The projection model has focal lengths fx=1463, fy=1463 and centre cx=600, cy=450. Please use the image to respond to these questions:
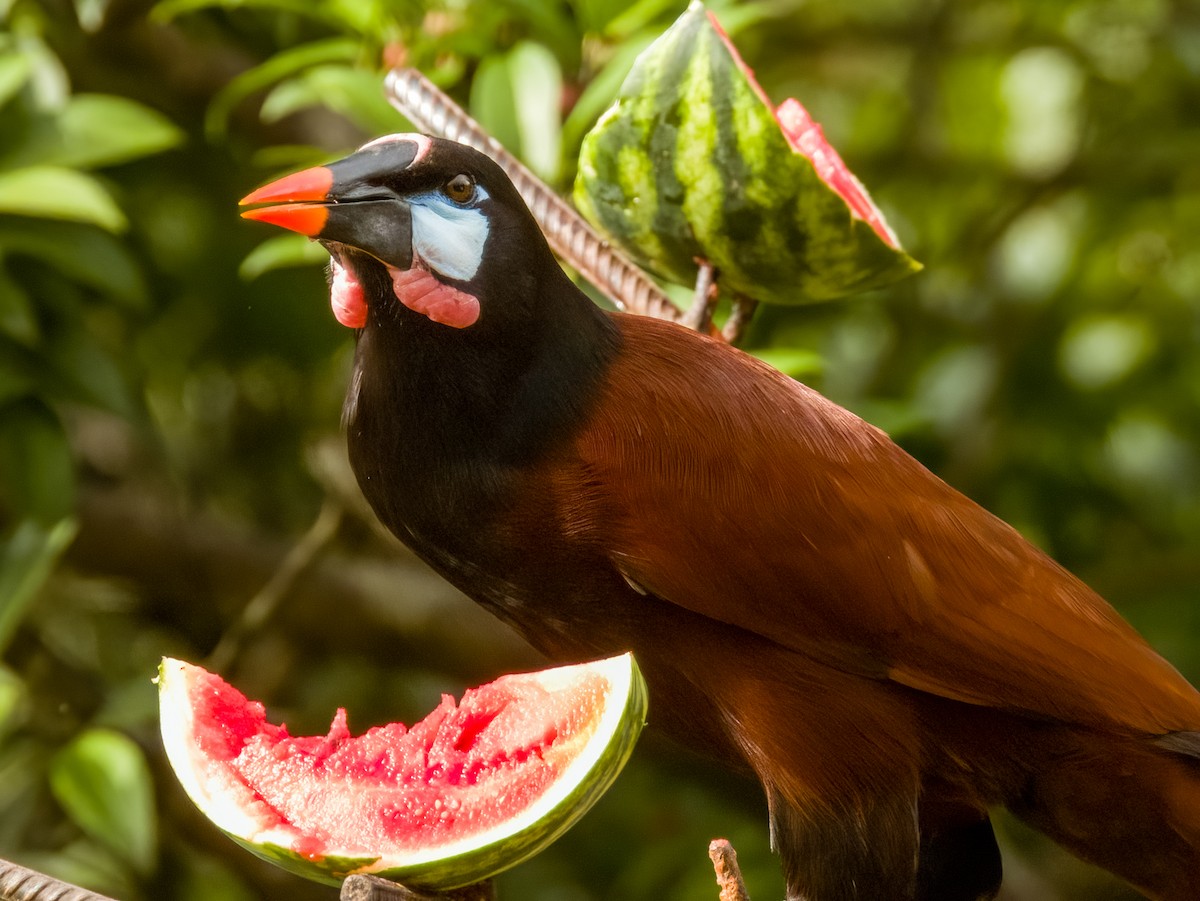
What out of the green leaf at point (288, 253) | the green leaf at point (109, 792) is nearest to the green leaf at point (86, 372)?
the green leaf at point (288, 253)

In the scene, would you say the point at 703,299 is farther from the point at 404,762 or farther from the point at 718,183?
the point at 404,762

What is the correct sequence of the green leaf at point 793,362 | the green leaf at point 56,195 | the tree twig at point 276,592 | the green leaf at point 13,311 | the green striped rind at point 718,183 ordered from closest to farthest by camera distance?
the green striped rind at point 718,183 → the green leaf at point 793,362 → the green leaf at point 56,195 → the green leaf at point 13,311 → the tree twig at point 276,592

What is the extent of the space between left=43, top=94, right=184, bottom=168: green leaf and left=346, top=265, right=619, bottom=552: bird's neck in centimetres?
87

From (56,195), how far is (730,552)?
3.16 feet

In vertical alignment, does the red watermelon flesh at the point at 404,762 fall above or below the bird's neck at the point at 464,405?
below

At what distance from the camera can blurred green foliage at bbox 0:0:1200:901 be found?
1.80m

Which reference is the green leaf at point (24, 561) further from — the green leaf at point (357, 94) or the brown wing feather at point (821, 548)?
the brown wing feather at point (821, 548)

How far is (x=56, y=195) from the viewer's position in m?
1.60

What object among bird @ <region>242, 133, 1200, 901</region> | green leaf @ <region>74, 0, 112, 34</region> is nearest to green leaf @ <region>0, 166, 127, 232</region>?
green leaf @ <region>74, 0, 112, 34</region>

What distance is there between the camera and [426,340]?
0.98 m

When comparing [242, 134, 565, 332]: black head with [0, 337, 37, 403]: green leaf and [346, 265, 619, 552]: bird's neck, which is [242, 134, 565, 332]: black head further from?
[0, 337, 37, 403]: green leaf

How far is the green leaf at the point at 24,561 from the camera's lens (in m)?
1.70

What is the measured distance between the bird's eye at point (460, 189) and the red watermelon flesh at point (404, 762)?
1.09ft

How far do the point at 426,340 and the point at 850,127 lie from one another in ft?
5.68
